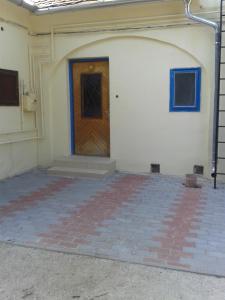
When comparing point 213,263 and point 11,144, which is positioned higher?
point 11,144

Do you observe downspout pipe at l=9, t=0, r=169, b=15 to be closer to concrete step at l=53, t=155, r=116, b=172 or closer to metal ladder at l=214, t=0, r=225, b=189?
metal ladder at l=214, t=0, r=225, b=189

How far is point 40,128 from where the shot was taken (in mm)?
6875

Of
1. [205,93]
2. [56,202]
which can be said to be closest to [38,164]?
[56,202]

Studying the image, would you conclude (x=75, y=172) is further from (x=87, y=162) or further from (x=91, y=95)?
(x=91, y=95)

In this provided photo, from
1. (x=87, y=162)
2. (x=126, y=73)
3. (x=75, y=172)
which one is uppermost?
(x=126, y=73)

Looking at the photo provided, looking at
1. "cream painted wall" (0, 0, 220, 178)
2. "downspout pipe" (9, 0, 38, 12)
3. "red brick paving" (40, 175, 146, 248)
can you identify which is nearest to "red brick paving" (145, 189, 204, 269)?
"red brick paving" (40, 175, 146, 248)

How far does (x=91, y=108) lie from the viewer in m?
6.75

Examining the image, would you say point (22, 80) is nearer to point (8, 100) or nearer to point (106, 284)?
point (8, 100)

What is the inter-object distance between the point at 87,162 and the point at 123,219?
250cm

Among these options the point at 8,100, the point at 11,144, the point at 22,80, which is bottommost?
the point at 11,144

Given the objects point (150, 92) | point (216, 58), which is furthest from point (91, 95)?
point (216, 58)

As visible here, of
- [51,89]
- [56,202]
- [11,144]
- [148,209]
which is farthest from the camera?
[51,89]

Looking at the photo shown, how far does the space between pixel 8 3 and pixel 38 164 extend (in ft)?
10.8

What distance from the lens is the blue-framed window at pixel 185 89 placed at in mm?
5758
